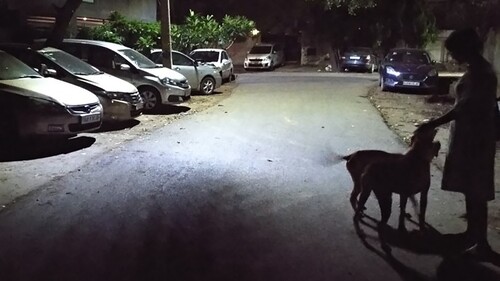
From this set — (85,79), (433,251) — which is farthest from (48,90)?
(433,251)

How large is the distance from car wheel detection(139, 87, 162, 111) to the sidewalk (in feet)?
19.1

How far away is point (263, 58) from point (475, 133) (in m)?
31.0

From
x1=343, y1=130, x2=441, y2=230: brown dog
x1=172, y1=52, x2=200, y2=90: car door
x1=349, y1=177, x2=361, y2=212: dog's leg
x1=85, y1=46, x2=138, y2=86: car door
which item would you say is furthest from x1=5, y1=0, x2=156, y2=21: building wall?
x1=343, y1=130, x2=441, y2=230: brown dog

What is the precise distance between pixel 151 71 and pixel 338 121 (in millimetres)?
5051

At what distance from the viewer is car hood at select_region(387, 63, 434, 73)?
62.4ft

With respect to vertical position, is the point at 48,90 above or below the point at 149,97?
above

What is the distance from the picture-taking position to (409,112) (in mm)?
14266

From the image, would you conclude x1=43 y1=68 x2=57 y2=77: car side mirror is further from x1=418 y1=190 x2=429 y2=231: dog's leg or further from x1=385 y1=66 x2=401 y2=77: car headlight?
x1=385 y1=66 x2=401 y2=77: car headlight

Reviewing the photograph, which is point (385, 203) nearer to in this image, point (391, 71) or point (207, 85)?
point (207, 85)

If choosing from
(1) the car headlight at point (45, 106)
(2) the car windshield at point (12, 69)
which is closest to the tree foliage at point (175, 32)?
(2) the car windshield at point (12, 69)

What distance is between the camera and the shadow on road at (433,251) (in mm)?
4301

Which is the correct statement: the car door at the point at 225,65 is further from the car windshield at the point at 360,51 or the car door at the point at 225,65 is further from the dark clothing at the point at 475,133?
the dark clothing at the point at 475,133

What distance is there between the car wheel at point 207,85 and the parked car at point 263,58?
53.0 ft

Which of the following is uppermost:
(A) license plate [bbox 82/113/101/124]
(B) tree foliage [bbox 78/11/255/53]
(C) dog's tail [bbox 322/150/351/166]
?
(B) tree foliage [bbox 78/11/255/53]
